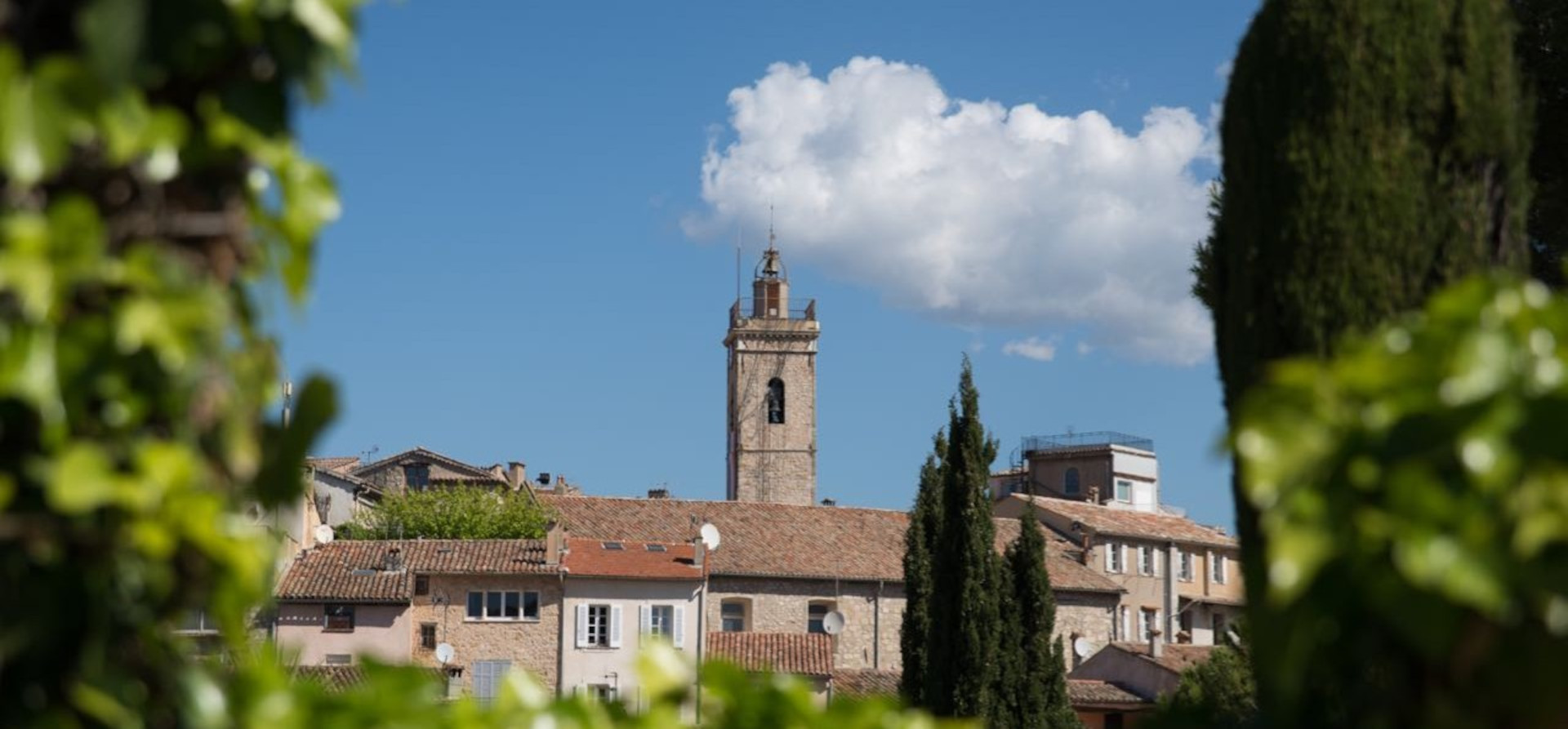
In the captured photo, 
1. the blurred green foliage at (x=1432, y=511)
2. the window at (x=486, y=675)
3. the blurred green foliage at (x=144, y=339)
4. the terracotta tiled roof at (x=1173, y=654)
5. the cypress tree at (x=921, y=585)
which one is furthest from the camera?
the window at (x=486, y=675)

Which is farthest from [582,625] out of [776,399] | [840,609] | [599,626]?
[776,399]

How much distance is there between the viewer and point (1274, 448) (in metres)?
2.45

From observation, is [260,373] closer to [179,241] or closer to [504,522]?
[179,241]

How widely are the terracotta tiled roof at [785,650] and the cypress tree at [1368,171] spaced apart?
45.1 meters

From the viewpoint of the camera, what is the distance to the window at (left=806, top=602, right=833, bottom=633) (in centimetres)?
6288

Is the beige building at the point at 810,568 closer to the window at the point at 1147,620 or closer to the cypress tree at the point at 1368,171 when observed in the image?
the window at the point at 1147,620

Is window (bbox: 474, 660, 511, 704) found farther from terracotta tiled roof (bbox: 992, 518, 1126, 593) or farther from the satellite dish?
terracotta tiled roof (bbox: 992, 518, 1126, 593)

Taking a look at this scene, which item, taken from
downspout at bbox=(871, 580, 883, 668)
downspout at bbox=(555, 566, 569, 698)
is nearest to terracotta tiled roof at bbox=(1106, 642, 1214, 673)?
downspout at bbox=(871, 580, 883, 668)

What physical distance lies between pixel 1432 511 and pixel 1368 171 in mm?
3122

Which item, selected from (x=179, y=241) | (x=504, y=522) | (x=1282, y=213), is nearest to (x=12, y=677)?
(x=179, y=241)

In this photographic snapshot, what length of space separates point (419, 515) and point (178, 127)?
71.9 meters

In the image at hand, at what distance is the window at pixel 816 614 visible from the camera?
62.9 meters

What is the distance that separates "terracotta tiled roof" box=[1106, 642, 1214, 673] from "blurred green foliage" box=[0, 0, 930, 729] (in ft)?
159

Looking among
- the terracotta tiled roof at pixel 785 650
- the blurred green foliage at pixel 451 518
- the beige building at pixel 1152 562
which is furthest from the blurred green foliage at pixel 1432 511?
the blurred green foliage at pixel 451 518
